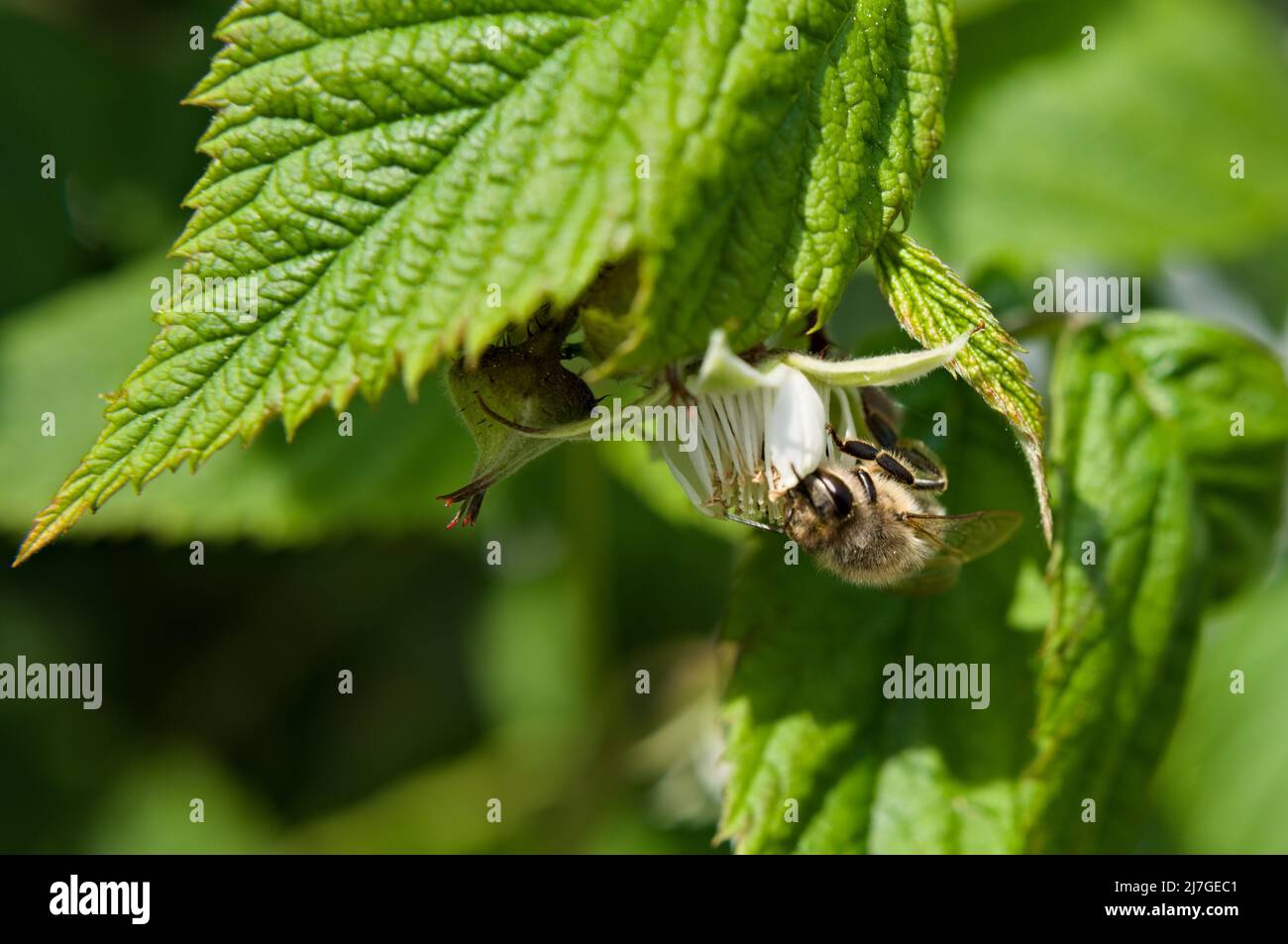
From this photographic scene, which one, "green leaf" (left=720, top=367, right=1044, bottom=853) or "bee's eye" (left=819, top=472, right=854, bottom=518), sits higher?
"bee's eye" (left=819, top=472, right=854, bottom=518)

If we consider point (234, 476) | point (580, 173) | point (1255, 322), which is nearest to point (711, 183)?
point (580, 173)

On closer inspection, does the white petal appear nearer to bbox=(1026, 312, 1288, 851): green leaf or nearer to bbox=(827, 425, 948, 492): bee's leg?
bbox=(827, 425, 948, 492): bee's leg

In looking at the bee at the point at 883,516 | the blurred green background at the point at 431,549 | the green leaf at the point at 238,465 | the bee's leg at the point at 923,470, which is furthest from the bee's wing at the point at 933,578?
the green leaf at the point at 238,465

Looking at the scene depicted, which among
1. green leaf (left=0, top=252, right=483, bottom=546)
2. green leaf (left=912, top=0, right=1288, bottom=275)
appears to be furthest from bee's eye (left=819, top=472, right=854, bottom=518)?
green leaf (left=912, top=0, right=1288, bottom=275)

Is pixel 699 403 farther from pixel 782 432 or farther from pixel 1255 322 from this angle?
pixel 1255 322

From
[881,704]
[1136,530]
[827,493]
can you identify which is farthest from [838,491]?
[1136,530]
